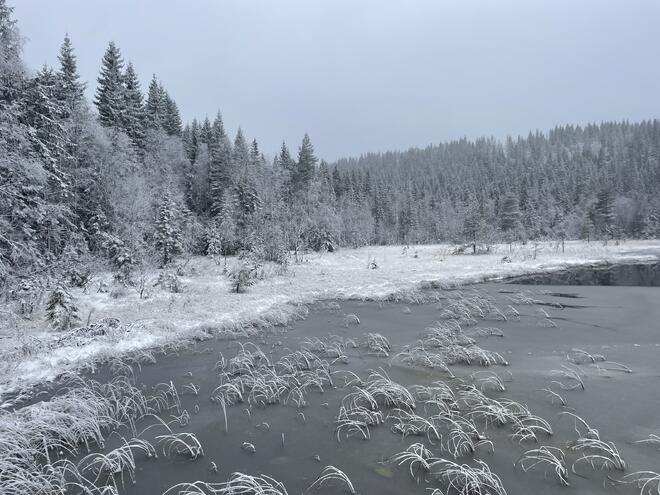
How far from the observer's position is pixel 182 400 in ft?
32.0

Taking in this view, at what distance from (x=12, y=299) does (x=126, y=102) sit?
1335 inches

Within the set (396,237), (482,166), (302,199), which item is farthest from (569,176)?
(302,199)

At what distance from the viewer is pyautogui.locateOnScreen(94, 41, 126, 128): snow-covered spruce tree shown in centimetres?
3972

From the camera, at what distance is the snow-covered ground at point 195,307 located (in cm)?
1259

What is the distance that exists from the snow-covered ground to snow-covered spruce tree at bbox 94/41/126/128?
20.0 meters

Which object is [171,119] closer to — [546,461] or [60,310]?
[60,310]

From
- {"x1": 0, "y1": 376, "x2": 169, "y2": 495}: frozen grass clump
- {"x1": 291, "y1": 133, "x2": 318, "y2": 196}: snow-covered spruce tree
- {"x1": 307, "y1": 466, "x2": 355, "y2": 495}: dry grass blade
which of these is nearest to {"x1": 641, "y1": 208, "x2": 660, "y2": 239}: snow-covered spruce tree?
{"x1": 291, "y1": 133, "x2": 318, "y2": 196}: snow-covered spruce tree

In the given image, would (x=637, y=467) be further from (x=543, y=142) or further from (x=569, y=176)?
(x=543, y=142)

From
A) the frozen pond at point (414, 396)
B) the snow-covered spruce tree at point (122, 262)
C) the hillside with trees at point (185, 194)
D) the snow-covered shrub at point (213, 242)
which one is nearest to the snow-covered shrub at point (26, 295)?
A: the hillside with trees at point (185, 194)

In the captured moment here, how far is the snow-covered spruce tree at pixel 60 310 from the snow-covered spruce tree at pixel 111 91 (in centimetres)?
3080

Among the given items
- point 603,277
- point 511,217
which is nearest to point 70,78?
point 603,277

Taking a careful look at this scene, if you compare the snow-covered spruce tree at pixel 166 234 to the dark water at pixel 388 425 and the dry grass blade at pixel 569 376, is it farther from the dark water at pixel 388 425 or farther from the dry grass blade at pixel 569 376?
the dry grass blade at pixel 569 376

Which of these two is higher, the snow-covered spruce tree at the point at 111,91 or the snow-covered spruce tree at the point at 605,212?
the snow-covered spruce tree at the point at 111,91

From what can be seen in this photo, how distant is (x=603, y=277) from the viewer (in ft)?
95.6
